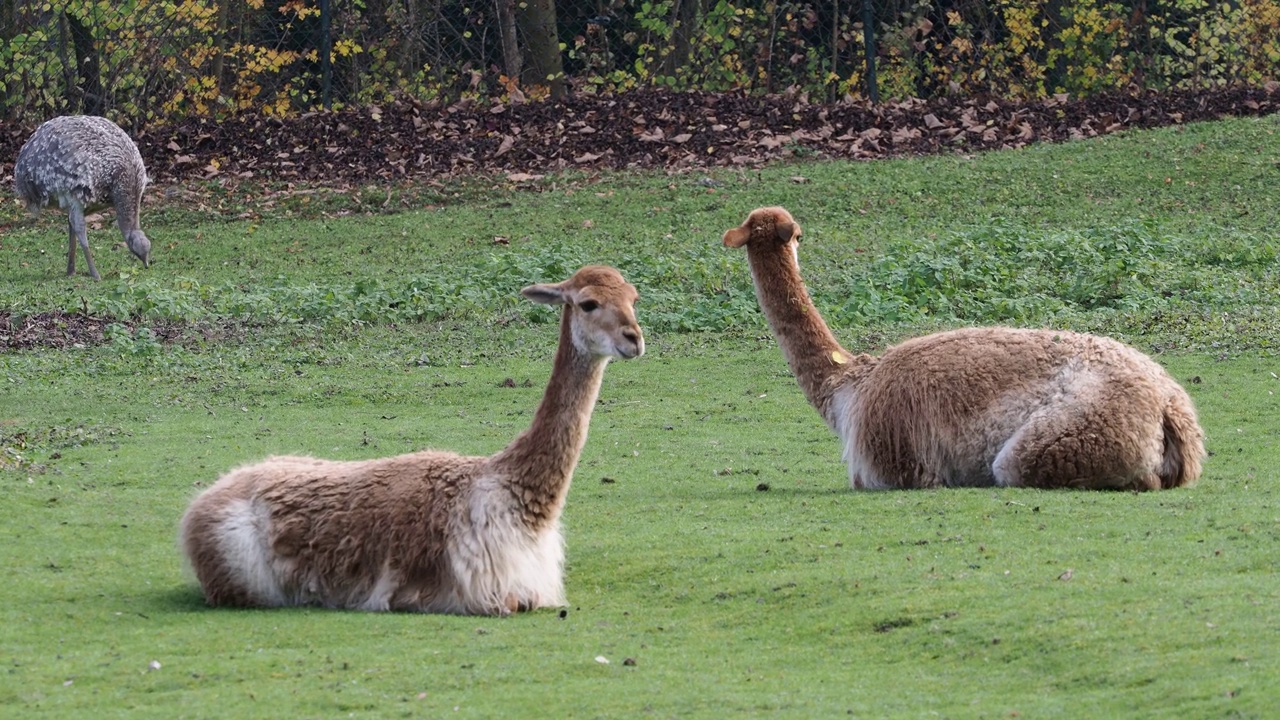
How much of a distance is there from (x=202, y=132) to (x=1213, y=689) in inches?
711

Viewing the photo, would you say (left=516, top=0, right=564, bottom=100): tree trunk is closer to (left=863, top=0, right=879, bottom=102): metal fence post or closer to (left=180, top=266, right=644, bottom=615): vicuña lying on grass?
(left=863, top=0, right=879, bottom=102): metal fence post

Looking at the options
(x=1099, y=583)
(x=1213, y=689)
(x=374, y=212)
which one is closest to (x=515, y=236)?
(x=374, y=212)

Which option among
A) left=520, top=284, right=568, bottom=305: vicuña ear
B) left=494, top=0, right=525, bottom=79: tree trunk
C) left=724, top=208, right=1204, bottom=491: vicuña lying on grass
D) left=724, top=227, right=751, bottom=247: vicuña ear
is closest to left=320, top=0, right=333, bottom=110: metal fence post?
left=494, top=0, right=525, bottom=79: tree trunk

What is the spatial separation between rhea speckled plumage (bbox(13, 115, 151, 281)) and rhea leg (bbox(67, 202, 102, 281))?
0.05 ft

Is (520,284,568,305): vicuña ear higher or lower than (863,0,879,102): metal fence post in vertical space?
lower

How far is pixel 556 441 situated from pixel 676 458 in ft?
9.73

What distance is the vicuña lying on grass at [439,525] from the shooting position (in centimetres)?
611

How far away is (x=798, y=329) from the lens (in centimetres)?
835

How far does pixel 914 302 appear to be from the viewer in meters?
13.2

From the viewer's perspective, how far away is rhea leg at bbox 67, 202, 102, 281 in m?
16.2

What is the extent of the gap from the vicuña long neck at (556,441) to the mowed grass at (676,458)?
391 mm

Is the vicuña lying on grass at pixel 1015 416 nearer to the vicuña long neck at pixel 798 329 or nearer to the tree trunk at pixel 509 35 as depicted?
the vicuña long neck at pixel 798 329

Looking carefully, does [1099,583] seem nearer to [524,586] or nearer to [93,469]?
[524,586]

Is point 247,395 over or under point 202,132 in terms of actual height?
under
